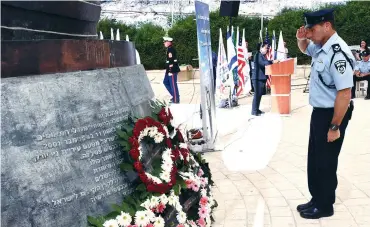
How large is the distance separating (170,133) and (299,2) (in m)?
24.1

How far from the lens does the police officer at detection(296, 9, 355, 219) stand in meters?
3.07

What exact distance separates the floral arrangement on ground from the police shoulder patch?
4.06ft

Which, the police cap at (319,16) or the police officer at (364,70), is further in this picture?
the police officer at (364,70)

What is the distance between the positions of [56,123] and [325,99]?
197cm

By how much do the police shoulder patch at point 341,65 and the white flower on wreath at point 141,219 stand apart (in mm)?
1706

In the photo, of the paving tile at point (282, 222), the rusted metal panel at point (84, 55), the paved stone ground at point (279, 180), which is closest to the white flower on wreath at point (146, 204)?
the rusted metal panel at point (84, 55)

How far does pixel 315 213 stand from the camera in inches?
136

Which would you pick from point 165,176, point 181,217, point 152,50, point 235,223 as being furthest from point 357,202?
point 152,50

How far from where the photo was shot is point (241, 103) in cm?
1114

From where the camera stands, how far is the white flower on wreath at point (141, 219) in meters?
2.42

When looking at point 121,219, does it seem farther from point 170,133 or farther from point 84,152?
point 170,133

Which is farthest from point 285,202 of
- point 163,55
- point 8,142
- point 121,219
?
point 163,55

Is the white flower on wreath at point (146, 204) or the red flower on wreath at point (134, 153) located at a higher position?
the red flower on wreath at point (134, 153)

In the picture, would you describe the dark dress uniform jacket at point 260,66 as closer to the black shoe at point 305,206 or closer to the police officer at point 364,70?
the police officer at point 364,70
